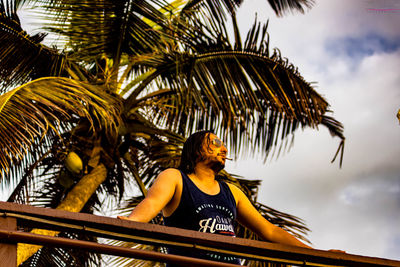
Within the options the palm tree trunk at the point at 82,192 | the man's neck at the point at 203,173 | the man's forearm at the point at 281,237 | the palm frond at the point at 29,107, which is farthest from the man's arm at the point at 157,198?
the palm tree trunk at the point at 82,192

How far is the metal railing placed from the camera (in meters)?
1.87

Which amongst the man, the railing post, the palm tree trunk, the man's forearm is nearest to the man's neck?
the man

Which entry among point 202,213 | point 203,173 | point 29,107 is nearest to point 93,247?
point 202,213

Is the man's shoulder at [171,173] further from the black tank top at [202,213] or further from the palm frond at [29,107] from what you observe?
→ the palm frond at [29,107]

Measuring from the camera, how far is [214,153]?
2.95 m

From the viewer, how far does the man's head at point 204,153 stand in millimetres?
2932

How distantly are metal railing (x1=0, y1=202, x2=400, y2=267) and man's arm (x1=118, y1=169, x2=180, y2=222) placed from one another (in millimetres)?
414

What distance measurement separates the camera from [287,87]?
6.75 m

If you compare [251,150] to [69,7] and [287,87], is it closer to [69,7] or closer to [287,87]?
[287,87]

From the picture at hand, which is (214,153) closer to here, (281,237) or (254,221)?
(254,221)

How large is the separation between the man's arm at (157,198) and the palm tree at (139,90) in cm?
299

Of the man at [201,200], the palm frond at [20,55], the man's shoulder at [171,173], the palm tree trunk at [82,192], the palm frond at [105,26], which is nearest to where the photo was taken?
the man at [201,200]

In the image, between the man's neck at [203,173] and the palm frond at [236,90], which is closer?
the man's neck at [203,173]

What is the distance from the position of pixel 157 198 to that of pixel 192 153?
0.48m
